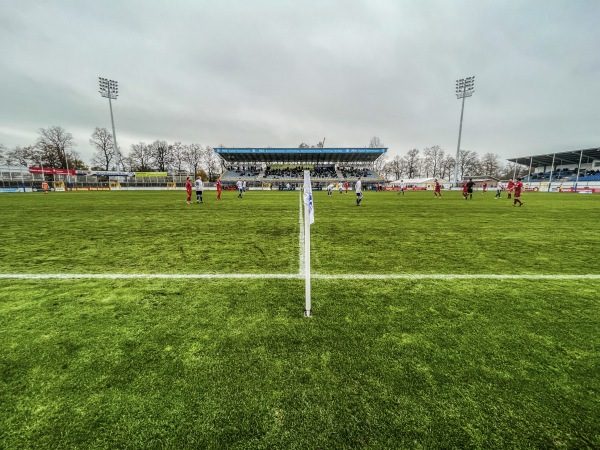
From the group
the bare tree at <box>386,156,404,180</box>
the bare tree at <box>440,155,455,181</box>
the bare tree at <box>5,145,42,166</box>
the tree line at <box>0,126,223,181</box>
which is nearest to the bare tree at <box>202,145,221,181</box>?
the tree line at <box>0,126,223,181</box>

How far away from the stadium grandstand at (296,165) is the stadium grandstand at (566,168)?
33.1m

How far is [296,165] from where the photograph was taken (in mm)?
68625

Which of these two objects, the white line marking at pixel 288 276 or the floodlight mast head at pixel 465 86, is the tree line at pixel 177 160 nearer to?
the floodlight mast head at pixel 465 86

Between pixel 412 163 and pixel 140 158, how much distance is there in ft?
300

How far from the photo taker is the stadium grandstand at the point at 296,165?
5941 cm

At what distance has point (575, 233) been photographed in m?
8.26

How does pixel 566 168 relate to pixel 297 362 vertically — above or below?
above

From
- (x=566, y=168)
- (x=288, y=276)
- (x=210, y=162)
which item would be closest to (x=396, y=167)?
(x=566, y=168)

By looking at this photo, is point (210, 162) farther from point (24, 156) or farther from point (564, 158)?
point (564, 158)

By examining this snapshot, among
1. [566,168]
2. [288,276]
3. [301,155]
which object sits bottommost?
[288,276]

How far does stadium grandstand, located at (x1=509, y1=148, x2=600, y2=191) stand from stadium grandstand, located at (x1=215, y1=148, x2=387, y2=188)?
33054mm

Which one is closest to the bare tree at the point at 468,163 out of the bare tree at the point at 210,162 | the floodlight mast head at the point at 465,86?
the floodlight mast head at the point at 465,86

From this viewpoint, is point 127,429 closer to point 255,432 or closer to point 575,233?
point 255,432

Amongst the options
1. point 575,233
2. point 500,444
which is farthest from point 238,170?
point 500,444
